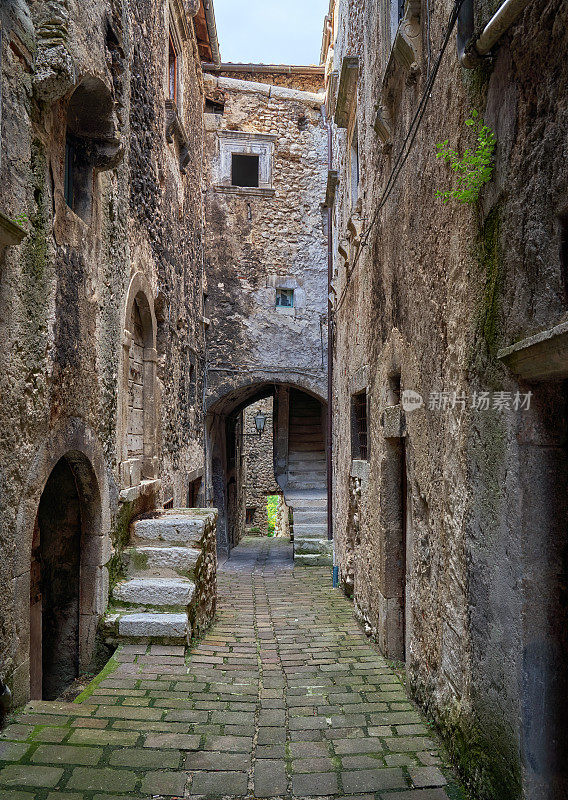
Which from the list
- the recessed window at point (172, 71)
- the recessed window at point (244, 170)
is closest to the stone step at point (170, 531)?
the recessed window at point (172, 71)

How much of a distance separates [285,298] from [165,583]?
8.01m

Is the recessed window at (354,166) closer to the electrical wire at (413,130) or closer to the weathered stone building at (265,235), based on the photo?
the electrical wire at (413,130)

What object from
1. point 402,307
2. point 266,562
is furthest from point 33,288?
point 266,562

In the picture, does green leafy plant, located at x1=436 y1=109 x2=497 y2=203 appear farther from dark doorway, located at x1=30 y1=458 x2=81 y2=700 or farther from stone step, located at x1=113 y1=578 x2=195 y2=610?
stone step, located at x1=113 y1=578 x2=195 y2=610

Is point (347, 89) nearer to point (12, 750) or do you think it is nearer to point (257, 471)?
point (12, 750)

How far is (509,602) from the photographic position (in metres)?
2.21

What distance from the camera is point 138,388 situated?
20.6 feet

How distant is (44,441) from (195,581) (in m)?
2.01

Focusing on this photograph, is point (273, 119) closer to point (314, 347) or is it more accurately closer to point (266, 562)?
point (314, 347)

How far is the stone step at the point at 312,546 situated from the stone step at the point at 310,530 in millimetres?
232

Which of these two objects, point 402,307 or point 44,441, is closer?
point 44,441

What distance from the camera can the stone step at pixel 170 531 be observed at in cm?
515

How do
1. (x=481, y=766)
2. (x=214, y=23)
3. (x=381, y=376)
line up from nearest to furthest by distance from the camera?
(x=481, y=766) < (x=381, y=376) < (x=214, y=23)

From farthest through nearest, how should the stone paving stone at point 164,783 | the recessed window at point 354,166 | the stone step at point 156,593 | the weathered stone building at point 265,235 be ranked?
1. the weathered stone building at point 265,235
2. the recessed window at point 354,166
3. the stone step at point 156,593
4. the stone paving stone at point 164,783
